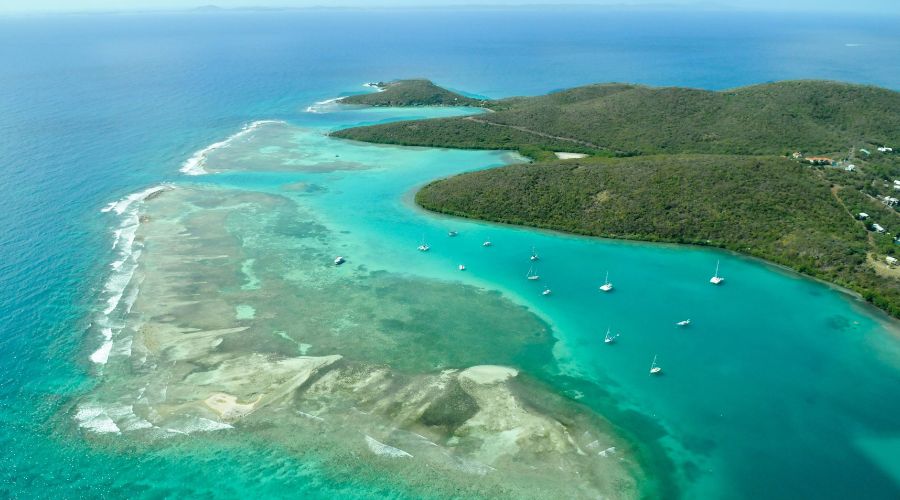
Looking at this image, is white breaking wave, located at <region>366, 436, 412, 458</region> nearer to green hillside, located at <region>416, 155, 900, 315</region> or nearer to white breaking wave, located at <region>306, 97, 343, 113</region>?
green hillside, located at <region>416, 155, 900, 315</region>

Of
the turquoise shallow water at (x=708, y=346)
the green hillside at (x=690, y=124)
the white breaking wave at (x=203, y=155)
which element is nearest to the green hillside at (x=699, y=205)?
the turquoise shallow water at (x=708, y=346)

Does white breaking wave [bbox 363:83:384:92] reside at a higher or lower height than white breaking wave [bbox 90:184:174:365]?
higher

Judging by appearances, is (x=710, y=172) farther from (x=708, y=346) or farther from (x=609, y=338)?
(x=609, y=338)

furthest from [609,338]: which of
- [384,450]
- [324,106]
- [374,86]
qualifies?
[374,86]

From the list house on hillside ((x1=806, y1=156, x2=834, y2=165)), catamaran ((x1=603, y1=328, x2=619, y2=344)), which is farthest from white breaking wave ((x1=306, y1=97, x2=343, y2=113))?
catamaran ((x1=603, y1=328, x2=619, y2=344))

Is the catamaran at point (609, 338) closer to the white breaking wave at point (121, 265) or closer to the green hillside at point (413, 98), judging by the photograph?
the white breaking wave at point (121, 265)

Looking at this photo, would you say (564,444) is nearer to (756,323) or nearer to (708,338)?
(708,338)

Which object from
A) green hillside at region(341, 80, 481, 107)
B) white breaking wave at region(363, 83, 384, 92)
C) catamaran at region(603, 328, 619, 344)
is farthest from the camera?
white breaking wave at region(363, 83, 384, 92)
